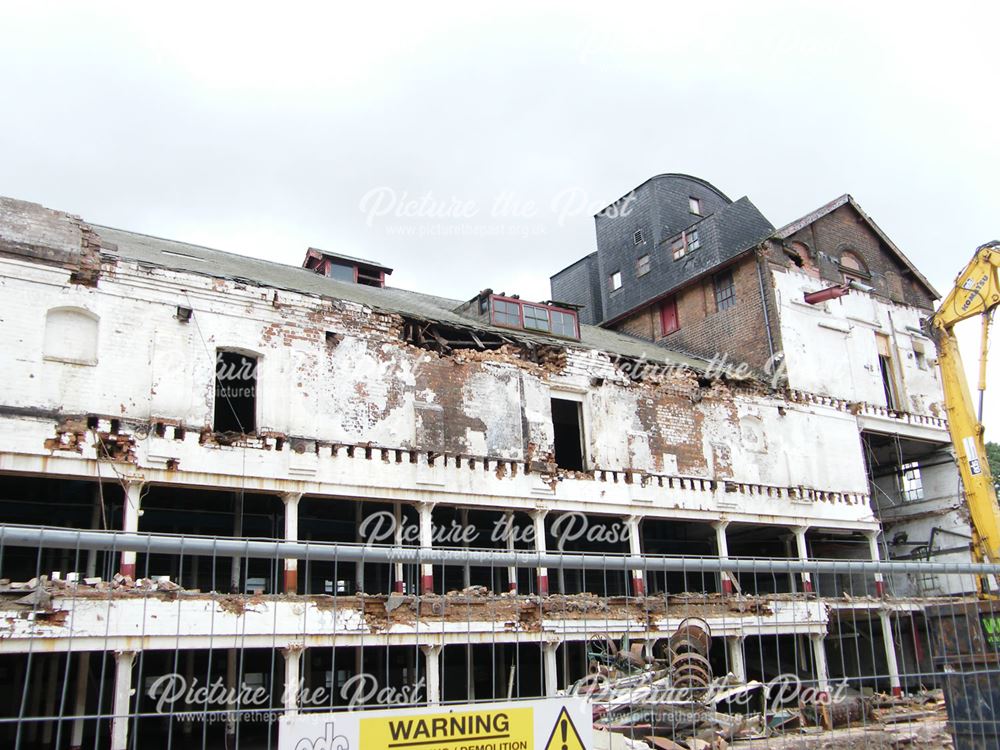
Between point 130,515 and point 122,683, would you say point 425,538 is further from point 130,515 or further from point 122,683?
point 122,683

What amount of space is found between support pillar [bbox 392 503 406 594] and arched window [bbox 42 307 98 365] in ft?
27.8

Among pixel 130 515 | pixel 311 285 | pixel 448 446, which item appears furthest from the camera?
pixel 311 285

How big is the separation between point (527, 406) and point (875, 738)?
16.3 meters

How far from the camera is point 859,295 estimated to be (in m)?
37.0

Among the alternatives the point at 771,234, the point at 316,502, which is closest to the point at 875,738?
the point at 316,502

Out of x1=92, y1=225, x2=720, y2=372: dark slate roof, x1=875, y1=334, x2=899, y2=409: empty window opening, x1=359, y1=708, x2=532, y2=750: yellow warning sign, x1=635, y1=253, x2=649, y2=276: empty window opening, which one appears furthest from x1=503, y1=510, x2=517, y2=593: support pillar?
x1=875, y1=334, x2=899, y2=409: empty window opening

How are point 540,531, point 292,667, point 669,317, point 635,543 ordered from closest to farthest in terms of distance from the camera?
point 292,667 → point 540,531 → point 635,543 → point 669,317

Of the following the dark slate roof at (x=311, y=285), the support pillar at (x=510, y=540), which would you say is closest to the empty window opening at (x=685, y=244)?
the dark slate roof at (x=311, y=285)

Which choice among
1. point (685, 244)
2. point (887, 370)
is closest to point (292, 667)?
point (685, 244)

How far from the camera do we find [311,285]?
86.4 feet

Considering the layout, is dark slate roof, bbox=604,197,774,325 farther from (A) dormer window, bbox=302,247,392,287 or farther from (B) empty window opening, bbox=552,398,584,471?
(A) dormer window, bbox=302,247,392,287

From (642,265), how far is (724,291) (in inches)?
206

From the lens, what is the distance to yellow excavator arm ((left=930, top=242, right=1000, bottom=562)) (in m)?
27.9

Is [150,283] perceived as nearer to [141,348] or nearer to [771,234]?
[141,348]
